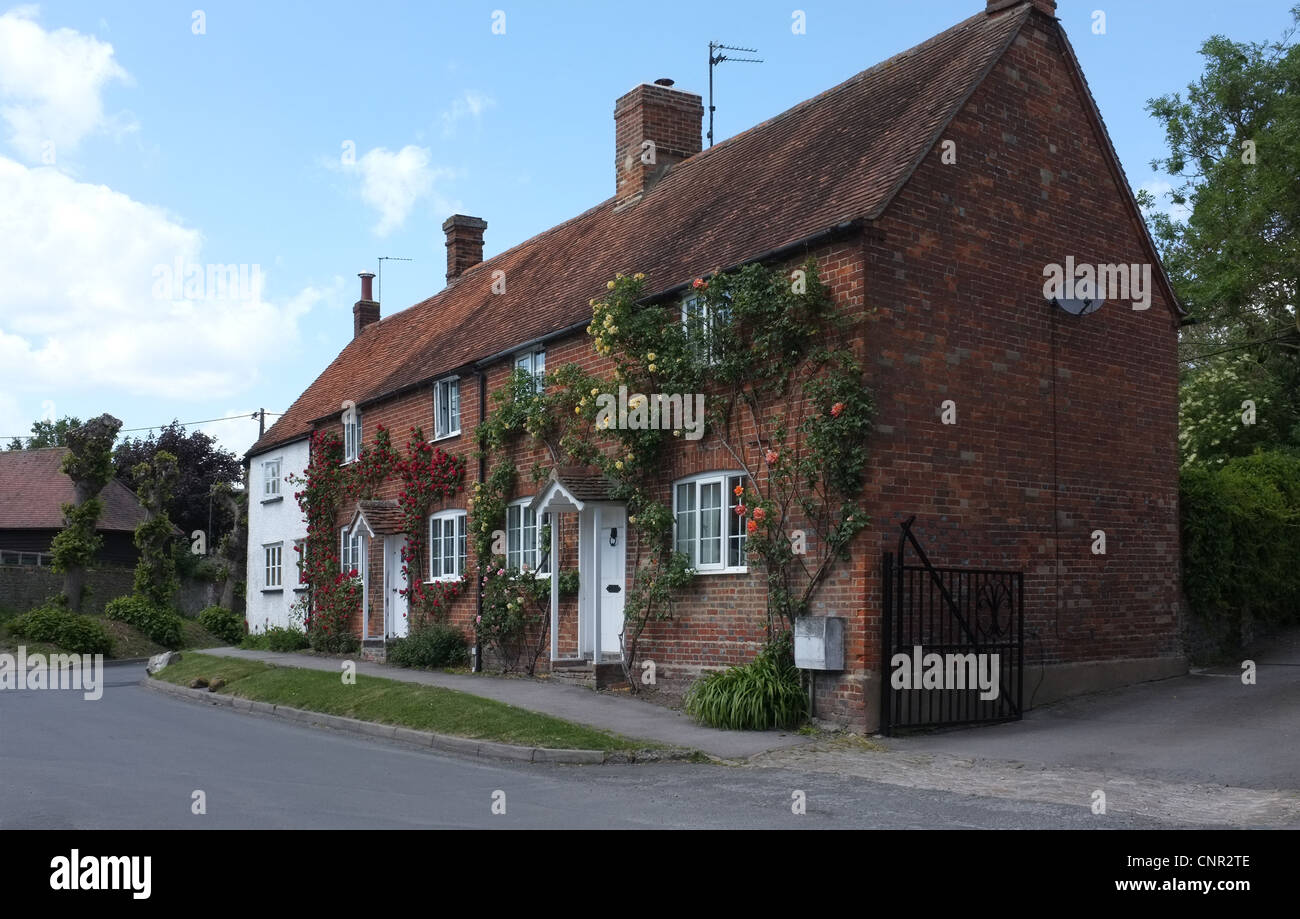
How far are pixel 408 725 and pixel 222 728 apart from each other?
8.41 ft

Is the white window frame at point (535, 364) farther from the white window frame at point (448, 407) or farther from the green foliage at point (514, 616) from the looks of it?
the green foliage at point (514, 616)

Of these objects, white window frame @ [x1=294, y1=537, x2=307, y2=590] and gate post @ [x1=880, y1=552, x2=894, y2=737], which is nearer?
gate post @ [x1=880, y1=552, x2=894, y2=737]

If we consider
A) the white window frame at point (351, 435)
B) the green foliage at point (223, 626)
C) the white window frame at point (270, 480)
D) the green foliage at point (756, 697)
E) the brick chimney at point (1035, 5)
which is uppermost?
the brick chimney at point (1035, 5)

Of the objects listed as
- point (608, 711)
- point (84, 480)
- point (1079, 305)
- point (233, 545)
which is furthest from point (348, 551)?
point (233, 545)

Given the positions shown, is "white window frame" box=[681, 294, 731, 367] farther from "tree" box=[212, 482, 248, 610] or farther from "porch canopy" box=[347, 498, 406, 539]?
"tree" box=[212, 482, 248, 610]

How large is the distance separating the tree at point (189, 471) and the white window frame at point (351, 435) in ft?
104

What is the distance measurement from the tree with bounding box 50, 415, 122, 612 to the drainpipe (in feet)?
56.9

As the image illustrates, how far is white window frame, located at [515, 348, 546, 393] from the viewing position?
19.4 metres

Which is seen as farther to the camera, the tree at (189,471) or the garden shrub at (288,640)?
the tree at (189,471)

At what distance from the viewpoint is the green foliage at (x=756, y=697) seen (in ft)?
44.8

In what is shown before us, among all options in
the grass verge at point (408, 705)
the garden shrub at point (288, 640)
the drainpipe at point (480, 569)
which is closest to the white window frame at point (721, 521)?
the grass verge at point (408, 705)

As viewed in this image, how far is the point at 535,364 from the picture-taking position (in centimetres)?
1977

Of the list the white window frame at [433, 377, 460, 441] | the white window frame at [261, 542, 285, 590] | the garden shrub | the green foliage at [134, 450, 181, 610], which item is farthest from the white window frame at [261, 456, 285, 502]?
the white window frame at [433, 377, 460, 441]

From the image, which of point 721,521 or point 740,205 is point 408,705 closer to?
point 721,521
